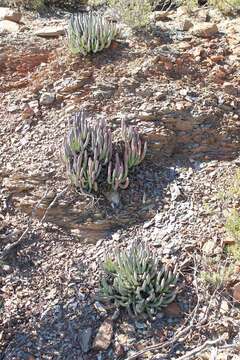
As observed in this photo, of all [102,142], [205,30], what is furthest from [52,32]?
[102,142]

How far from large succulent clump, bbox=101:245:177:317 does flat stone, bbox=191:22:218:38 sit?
2.75 m

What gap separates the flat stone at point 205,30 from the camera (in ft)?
17.8

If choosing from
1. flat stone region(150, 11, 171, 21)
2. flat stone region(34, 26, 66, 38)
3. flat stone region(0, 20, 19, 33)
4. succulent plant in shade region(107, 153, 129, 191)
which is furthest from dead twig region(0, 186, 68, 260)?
flat stone region(150, 11, 171, 21)

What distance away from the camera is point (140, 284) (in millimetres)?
3521

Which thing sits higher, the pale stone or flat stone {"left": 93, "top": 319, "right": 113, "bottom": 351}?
the pale stone

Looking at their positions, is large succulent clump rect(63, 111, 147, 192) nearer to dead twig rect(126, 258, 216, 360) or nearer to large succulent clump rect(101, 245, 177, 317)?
large succulent clump rect(101, 245, 177, 317)

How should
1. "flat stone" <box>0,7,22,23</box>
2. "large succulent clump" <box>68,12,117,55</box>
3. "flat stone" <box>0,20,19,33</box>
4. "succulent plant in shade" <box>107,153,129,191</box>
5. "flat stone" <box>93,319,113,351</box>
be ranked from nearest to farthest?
1. "flat stone" <box>93,319,113,351</box>
2. "succulent plant in shade" <box>107,153,129,191</box>
3. "large succulent clump" <box>68,12,117,55</box>
4. "flat stone" <box>0,20,19,33</box>
5. "flat stone" <box>0,7,22,23</box>

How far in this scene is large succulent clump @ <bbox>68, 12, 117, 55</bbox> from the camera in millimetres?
5074

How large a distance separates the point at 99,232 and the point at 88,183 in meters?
0.40

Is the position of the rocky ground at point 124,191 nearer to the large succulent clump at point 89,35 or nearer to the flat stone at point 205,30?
the flat stone at point 205,30

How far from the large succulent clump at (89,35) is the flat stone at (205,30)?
899 mm

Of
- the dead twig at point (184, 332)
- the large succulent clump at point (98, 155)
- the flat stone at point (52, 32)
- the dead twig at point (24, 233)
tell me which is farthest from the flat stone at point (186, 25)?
the dead twig at point (184, 332)

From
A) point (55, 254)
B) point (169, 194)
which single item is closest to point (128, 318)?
point (55, 254)

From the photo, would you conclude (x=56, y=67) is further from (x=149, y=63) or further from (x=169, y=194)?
(x=169, y=194)
